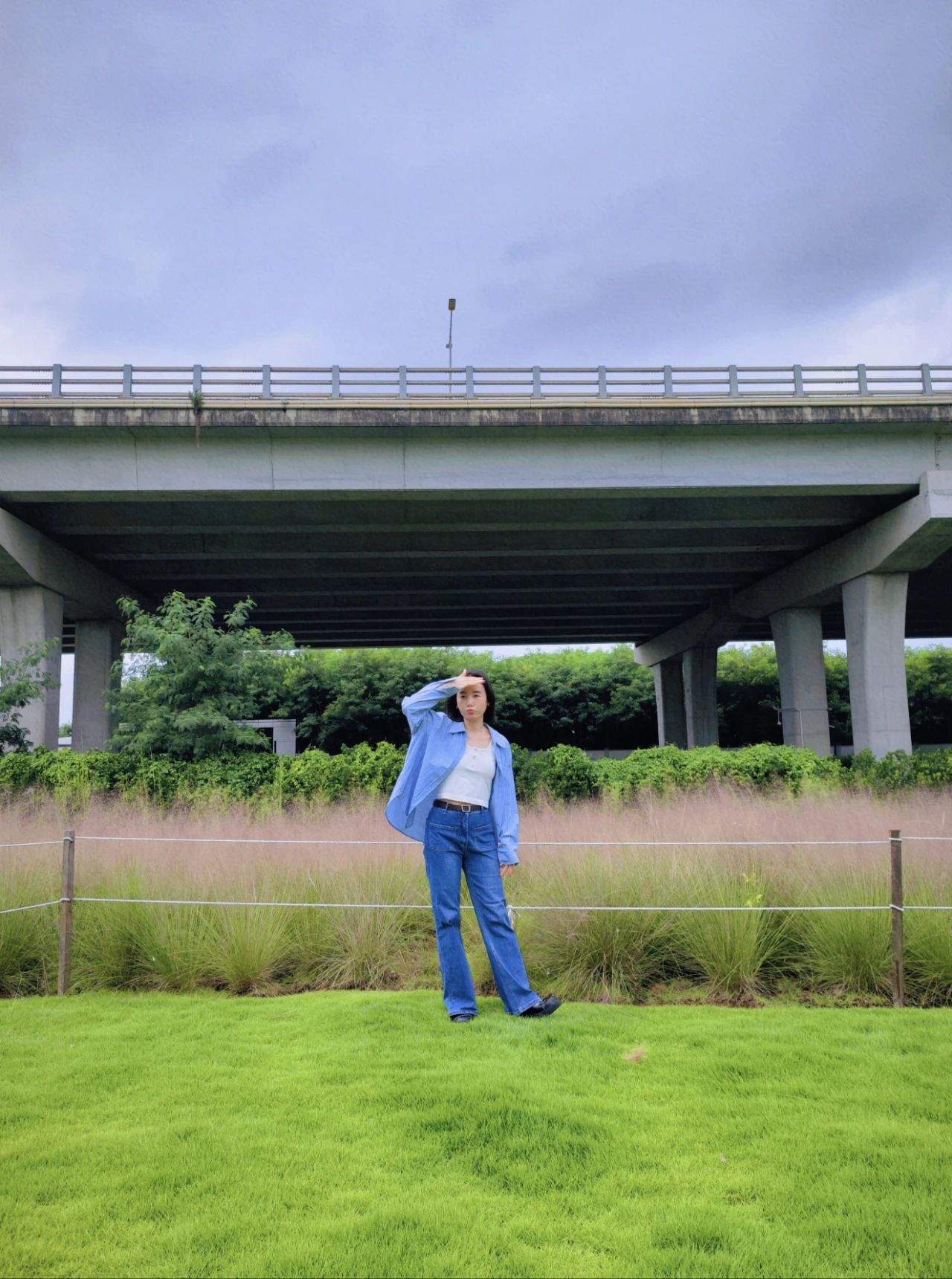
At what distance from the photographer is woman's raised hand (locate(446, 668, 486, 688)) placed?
17.4 ft

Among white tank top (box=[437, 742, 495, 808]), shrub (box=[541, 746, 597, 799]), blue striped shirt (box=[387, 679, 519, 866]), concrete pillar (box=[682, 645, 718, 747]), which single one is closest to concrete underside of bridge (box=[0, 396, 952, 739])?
shrub (box=[541, 746, 597, 799])

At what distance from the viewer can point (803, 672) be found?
2775 cm

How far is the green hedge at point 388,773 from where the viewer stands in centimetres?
1480

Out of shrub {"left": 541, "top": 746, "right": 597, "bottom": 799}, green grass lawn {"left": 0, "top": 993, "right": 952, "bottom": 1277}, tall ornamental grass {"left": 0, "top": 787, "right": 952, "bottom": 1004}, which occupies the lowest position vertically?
green grass lawn {"left": 0, "top": 993, "right": 952, "bottom": 1277}

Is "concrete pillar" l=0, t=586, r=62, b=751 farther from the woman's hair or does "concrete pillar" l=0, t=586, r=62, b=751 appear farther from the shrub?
the woman's hair

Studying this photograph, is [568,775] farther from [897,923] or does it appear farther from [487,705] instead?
[487,705]

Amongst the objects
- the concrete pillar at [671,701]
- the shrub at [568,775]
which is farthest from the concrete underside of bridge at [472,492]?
the concrete pillar at [671,701]

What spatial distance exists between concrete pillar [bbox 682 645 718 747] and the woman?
3186cm

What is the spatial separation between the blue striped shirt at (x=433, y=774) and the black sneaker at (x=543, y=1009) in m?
0.76

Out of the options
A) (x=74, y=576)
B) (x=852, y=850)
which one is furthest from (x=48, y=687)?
(x=852, y=850)

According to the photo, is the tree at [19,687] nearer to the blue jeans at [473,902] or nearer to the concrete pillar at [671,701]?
the blue jeans at [473,902]

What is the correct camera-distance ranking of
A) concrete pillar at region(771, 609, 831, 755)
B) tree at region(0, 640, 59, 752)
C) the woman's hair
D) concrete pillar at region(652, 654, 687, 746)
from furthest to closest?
concrete pillar at region(652, 654, 687, 746) → concrete pillar at region(771, 609, 831, 755) → tree at region(0, 640, 59, 752) → the woman's hair

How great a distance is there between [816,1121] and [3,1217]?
2.89 meters

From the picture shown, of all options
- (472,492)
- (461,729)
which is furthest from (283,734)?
(461,729)
